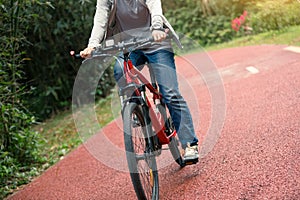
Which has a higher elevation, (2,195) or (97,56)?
(97,56)

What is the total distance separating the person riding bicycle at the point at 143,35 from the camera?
398 centimetres

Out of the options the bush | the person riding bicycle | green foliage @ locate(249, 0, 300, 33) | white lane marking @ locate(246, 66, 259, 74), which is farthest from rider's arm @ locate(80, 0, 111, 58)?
the bush

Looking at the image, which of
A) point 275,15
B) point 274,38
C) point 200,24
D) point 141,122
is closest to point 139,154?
point 141,122

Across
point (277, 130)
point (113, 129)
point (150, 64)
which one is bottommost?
point (113, 129)

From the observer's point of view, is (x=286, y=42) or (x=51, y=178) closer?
(x=51, y=178)

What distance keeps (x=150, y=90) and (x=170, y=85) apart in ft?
0.59

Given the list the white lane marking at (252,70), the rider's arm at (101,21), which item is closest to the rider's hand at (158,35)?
the rider's arm at (101,21)

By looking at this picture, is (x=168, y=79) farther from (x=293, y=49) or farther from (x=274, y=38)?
(x=274, y=38)

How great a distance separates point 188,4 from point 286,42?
29.0 feet

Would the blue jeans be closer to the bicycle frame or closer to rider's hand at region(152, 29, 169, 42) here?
the bicycle frame

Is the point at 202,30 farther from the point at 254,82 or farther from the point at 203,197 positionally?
the point at 203,197

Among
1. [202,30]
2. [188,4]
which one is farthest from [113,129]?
[188,4]

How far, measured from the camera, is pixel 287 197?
10.6ft

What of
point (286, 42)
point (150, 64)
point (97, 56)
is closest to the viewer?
point (97, 56)
